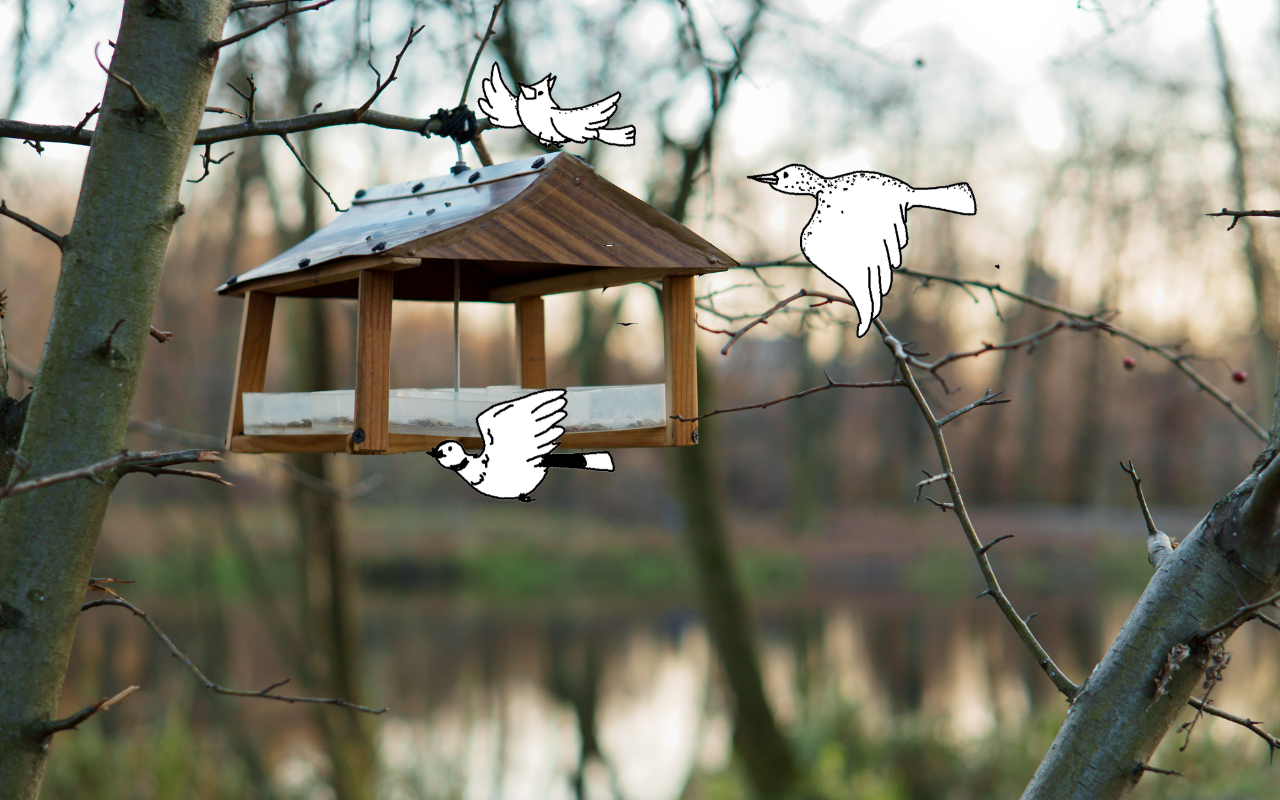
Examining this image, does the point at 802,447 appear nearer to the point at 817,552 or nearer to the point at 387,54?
the point at 817,552

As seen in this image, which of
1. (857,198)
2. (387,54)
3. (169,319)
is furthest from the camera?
(169,319)

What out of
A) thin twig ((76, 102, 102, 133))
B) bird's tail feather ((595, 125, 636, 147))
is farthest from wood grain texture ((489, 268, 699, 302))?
thin twig ((76, 102, 102, 133))

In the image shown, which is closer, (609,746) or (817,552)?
(609,746)

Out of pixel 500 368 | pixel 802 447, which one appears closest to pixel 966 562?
pixel 802 447

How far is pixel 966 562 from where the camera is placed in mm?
16219

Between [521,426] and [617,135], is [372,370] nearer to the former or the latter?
[521,426]

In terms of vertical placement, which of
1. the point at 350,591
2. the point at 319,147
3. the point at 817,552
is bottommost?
the point at 350,591

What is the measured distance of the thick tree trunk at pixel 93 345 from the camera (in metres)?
1.46

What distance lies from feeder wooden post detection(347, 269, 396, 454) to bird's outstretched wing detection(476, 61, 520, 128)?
1.02 feet

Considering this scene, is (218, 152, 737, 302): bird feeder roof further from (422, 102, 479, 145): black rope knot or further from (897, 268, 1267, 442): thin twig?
(897, 268, 1267, 442): thin twig

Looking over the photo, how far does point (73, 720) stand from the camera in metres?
1.36

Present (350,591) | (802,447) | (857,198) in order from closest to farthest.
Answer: (857,198) → (350,591) → (802,447)

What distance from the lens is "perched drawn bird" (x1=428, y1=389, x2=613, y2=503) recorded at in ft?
4.53

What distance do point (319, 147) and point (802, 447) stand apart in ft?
45.0
